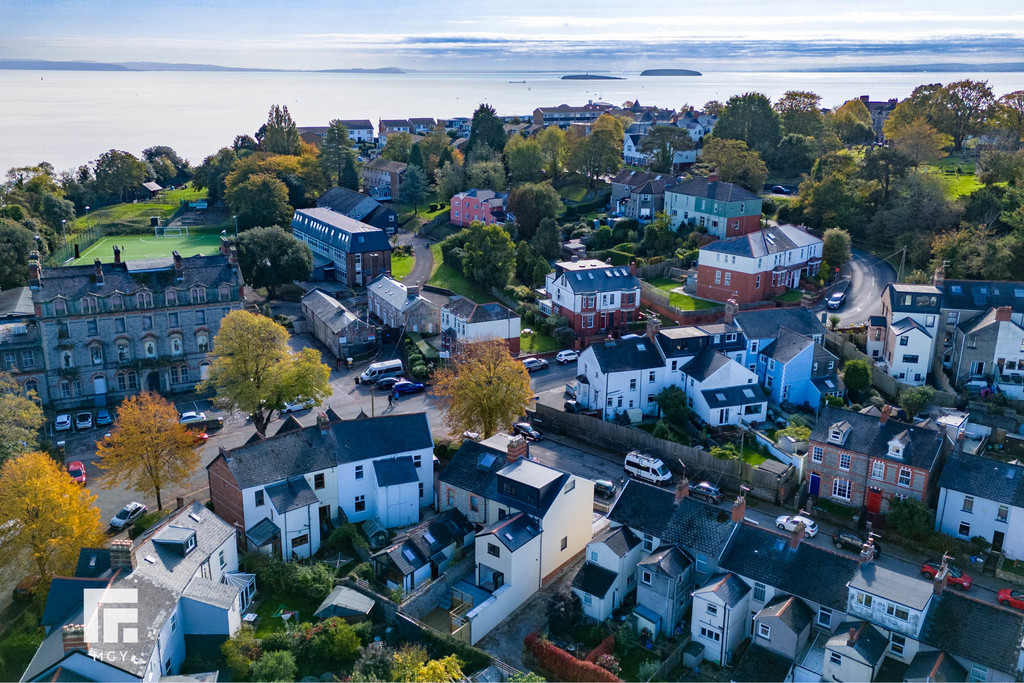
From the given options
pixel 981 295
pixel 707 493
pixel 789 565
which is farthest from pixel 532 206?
pixel 789 565

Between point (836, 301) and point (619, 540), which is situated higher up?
point (836, 301)

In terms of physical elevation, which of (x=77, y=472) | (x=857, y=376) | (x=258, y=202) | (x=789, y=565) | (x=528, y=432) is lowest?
(x=528, y=432)

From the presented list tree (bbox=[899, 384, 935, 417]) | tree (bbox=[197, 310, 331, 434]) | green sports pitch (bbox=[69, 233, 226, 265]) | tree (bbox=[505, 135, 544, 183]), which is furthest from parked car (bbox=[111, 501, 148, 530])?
tree (bbox=[505, 135, 544, 183])

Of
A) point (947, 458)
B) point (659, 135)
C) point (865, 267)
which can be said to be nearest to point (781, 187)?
point (659, 135)

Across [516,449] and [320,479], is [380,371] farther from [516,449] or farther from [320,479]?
[516,449]

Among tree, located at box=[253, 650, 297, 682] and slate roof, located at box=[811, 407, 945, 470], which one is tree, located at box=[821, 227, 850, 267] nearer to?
slate roof, located at box=[811, 407, 945, 470]

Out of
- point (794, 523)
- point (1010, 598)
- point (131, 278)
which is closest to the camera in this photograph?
point (1010, 598)

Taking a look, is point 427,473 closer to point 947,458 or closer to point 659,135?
point 947,458
